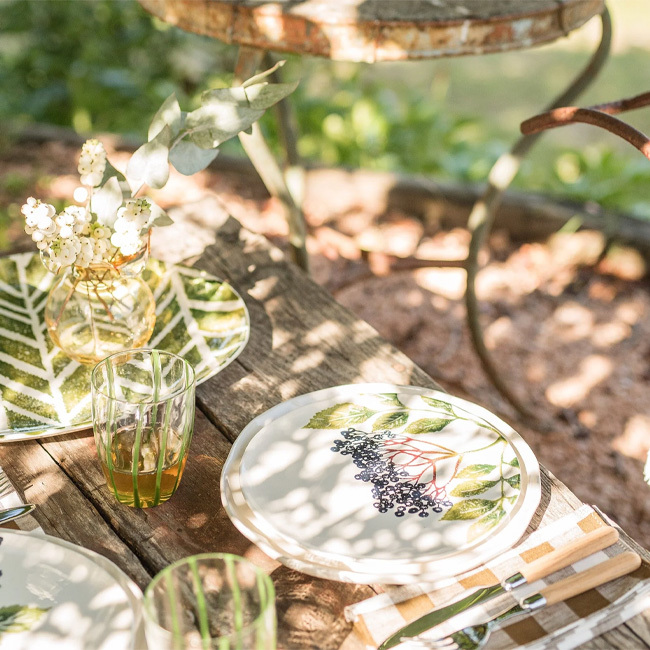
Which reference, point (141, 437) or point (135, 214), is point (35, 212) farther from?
point (141, 437)

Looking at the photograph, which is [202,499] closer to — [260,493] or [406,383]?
[260,493]

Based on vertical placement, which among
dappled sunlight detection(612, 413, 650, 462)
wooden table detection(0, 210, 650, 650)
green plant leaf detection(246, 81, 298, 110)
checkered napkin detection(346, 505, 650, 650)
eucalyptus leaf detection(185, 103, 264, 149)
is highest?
green plant leaf detection(246, 81, 298, 110)

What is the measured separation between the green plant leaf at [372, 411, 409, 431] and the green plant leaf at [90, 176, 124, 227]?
41cm

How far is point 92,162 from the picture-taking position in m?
0.95

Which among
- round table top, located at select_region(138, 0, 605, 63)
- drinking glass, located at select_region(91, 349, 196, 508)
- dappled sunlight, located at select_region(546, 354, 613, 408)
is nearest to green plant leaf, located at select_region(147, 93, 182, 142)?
drinking glass, located at select_region(91, 349, 196, 508)

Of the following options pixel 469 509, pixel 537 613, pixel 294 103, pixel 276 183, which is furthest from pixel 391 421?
pixel 294 103

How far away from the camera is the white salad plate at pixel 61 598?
73cm

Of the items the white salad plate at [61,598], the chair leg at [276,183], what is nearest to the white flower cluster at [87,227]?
the white salad plate at [61,598]

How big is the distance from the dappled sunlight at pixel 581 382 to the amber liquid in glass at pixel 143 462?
1.54m

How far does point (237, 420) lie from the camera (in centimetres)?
103

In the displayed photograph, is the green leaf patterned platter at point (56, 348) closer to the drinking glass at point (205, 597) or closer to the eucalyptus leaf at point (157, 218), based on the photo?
the eucalyptus leaf at point (157, 218)

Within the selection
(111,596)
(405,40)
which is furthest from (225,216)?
(111,596)

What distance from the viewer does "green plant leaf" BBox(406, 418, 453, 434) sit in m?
0.97

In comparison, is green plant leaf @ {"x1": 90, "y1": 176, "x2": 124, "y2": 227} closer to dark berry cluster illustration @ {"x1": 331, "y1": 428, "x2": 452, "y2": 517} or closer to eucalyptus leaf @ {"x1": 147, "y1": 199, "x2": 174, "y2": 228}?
eucalyptus leaf @ {"x1": 147, "y1": 199, "x2": 174, "y2": 228}
